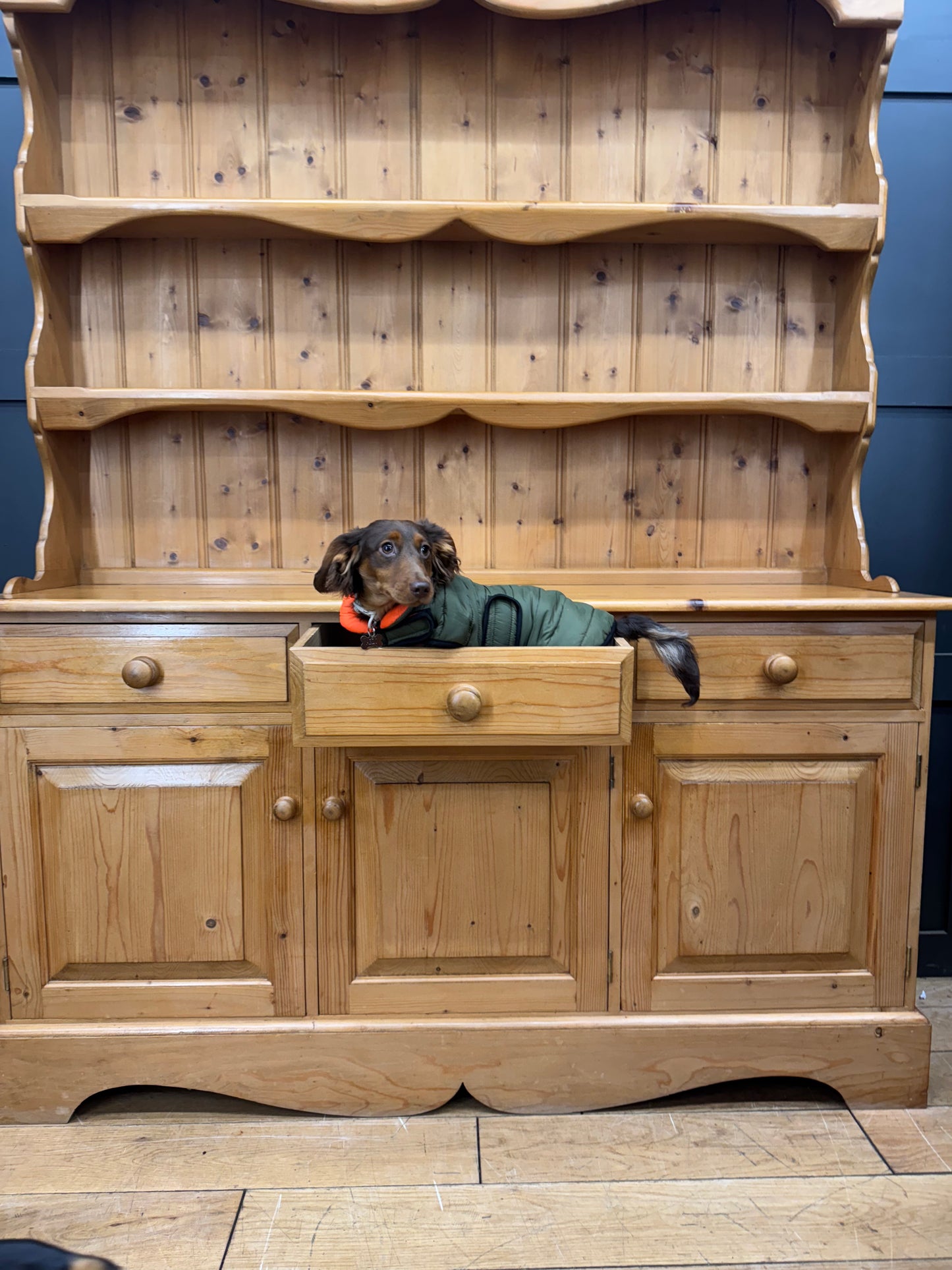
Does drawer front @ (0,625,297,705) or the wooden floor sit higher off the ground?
drawer front @ (0,625,297,705)

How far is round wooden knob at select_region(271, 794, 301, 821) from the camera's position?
5.15 feet

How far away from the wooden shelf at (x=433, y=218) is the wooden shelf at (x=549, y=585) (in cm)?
73

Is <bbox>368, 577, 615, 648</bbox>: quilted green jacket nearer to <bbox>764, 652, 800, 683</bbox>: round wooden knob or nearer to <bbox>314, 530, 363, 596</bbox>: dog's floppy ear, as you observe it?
<bbox>314, 530, 363, 596</bbox>: dog's floppy ear

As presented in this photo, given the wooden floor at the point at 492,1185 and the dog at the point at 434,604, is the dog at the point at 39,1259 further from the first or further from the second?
the dog at the point at 434,604

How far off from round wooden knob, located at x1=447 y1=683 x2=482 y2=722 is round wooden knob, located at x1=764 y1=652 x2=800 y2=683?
585 mm

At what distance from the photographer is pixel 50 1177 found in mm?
1443

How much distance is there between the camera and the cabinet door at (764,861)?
1605 mm

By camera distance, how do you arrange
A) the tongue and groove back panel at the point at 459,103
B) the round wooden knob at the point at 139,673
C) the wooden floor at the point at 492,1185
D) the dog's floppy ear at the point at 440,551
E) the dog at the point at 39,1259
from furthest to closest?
the tongue and groove back panel at the point at 459,103 → the round wooden knob at the point at 139,673 → the dog's floppy ear at the point at 440,551 → the wooden floor at the point at 492,1185 → the dog at the point at 39,1259

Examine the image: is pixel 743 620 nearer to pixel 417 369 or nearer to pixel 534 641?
pixel 534 641

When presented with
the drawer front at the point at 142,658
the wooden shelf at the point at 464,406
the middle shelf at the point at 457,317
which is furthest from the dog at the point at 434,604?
the middle shelf at the point at 457,317

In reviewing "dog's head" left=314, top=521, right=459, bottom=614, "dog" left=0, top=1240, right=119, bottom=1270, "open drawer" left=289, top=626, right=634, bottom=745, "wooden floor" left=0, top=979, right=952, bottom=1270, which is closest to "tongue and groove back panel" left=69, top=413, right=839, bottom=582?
"dog's head" left=314, top=521, right=459, bottom=614

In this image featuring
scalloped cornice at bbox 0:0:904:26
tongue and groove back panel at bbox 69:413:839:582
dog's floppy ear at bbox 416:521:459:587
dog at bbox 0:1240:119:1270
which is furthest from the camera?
tongue and groove back panel at bbox 69:413:839:582

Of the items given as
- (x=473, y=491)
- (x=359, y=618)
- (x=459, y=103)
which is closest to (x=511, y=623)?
(x=359, y=618)

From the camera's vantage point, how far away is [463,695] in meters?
1.31
